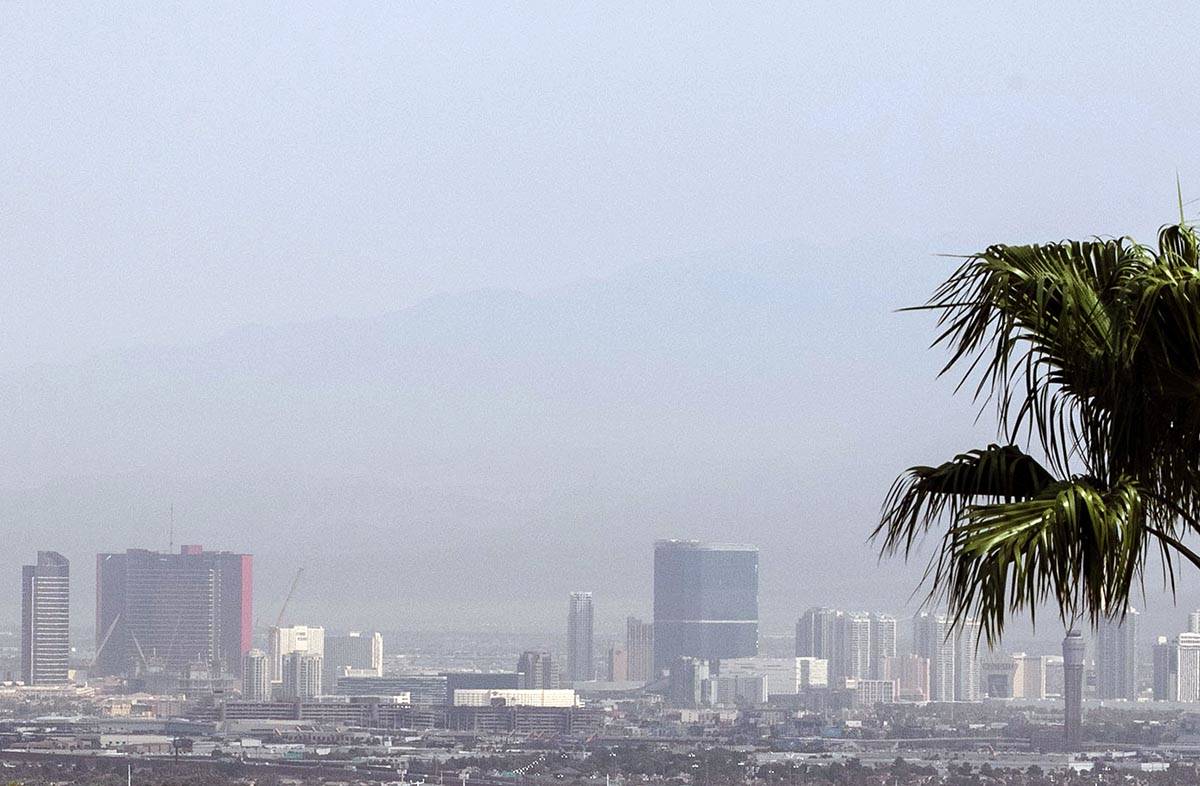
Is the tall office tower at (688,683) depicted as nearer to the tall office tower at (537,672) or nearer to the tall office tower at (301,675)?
the tall office tower at (537,672)

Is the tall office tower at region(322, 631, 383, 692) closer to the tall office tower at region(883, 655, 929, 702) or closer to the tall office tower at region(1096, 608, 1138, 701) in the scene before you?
the tall office tower at region(883, 655, 929, 702)

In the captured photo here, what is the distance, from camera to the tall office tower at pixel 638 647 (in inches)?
3292

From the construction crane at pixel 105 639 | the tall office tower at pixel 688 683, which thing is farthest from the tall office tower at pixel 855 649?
the construction crane at pixel 105 639

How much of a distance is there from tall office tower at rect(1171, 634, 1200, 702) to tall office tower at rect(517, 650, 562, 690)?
24661mm

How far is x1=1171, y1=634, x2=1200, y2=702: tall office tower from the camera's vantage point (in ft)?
204

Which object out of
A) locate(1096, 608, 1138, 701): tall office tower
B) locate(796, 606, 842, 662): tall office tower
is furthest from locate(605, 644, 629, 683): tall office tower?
locate(1096, 608, 1138, 701): tall office tower

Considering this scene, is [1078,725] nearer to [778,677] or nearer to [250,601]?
[778,677]

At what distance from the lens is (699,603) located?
83.9 m

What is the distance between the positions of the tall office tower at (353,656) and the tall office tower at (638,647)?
10.7 metres

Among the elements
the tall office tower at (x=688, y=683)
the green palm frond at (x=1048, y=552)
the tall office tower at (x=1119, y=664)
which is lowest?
the tall office tower at (x=688, y=683)

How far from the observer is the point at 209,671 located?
8712 centimetres

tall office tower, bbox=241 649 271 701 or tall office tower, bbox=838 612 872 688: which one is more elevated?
tall office tower, bbox=838 612 872 688

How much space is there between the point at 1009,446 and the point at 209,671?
86441 millimetres

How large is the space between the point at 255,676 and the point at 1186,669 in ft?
122
